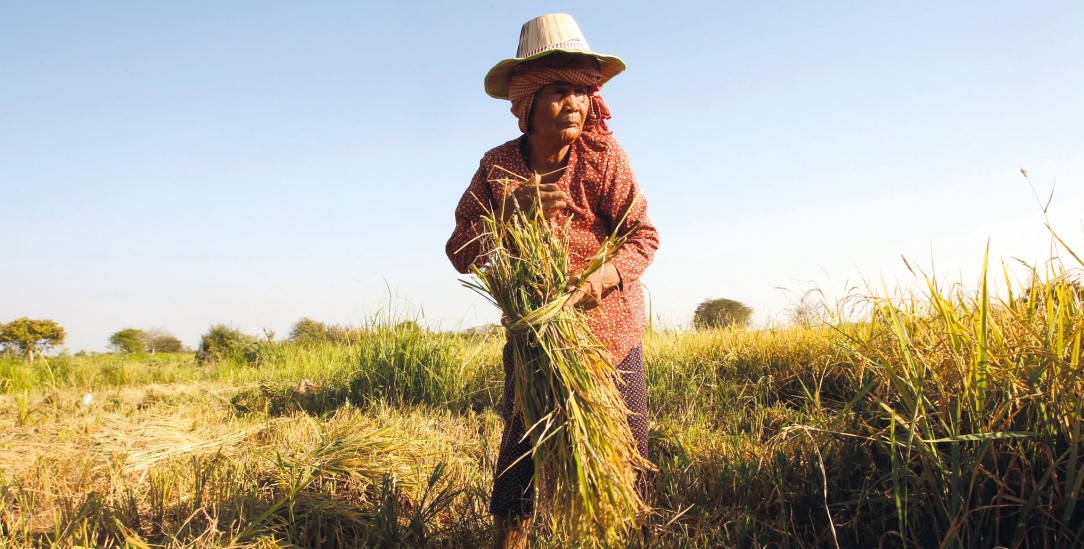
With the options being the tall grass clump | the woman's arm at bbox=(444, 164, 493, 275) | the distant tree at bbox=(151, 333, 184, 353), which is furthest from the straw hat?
the distant tree at bbox=(151, 333, 184, 353)

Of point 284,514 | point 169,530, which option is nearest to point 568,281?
point 284,514

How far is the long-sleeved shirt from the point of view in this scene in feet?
7.95

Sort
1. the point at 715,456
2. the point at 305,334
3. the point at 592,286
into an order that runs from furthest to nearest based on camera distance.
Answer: the point at 305,334
the point at 715,456
the point at 592,286

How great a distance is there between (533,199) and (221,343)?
8.69 meters

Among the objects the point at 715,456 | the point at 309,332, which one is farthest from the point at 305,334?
the point at 715,456

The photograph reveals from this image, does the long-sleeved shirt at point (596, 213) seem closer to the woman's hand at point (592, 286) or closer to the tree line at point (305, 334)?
the woman's hand at point (592, 286)

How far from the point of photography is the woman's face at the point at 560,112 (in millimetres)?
2387

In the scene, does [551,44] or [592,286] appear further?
[551,44]

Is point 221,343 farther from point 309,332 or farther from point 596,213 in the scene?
point 596,213

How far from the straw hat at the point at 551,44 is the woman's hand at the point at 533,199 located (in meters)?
0.43

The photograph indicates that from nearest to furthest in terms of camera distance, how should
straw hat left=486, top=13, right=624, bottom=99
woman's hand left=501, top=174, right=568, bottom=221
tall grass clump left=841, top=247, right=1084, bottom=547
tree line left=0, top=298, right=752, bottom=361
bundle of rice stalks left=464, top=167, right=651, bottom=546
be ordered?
tall grass clump left=841, top=247, right=1084, bottom=547
bundle of rice stalks left=464, top=167, right=651, bottom=546
woman's hand left=501, top=174, right=568, bottom=221
straw hat left=486, top=13, right=624, bottom=99
tree line left=0, top=298, right=752, bottom=361

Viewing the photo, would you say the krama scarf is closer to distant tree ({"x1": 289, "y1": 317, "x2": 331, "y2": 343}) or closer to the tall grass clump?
the tall grass clump

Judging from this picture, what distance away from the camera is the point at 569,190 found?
2.47 m

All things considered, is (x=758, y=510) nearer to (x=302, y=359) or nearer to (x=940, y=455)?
(x=940, y=455)
